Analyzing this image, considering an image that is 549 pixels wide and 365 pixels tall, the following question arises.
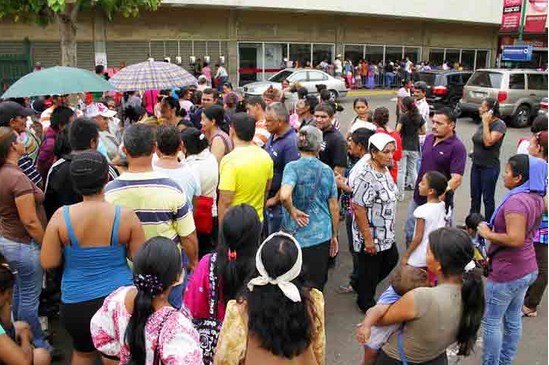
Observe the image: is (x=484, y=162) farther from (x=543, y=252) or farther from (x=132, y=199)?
(x=132, y=199)

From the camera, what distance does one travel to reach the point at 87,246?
298 cm

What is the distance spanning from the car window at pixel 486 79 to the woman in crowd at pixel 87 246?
1544cm

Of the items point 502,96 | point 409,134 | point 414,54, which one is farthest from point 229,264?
point 414,54

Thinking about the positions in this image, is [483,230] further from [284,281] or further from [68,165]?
[68,165]

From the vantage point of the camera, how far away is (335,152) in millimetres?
5547

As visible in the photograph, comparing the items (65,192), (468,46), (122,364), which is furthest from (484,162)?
(468,46)

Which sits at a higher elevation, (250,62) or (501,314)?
(250,62)

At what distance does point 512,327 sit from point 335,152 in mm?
2438

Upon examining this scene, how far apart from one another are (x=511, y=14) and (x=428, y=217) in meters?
27.6

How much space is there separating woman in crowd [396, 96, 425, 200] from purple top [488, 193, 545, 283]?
485cm

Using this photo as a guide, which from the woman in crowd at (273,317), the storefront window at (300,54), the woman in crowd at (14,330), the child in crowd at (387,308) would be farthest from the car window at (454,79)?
the woman in crowd at (14,330)

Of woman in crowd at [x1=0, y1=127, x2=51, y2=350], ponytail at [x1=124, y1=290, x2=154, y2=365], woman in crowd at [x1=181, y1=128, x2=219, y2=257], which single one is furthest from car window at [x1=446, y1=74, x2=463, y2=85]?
ponytail at [x1=124, y1=290, x2=154, y2=365]

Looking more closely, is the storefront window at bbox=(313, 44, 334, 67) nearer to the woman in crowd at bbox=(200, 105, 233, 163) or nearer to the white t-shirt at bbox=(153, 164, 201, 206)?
the woman in crowd at bbox=(200, 105, 233, 163)

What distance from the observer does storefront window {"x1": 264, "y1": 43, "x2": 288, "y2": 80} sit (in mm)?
25484
